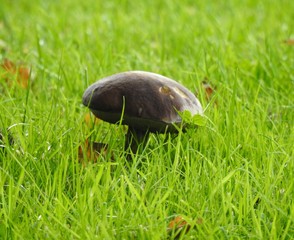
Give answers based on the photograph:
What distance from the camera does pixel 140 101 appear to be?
273cm

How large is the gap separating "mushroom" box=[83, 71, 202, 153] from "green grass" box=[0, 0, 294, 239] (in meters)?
0.15

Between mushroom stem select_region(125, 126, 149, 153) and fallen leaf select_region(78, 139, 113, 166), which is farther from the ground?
mushroom stem select_region(125, 126, 149, 153)

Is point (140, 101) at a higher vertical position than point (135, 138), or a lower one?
higher

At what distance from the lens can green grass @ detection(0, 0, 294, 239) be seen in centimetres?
236

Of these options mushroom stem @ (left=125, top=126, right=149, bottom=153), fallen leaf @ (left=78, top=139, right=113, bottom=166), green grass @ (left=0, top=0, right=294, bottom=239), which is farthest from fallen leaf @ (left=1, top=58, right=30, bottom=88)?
mushroom stem @ (left=125, top=126, right=149, bottom=153)

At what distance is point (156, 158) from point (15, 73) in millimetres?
1318

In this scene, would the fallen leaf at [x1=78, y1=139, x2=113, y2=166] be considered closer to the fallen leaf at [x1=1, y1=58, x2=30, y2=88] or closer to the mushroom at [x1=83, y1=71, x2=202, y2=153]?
the mushroom at [x1=83, y1=71, x2=202, y2=153]

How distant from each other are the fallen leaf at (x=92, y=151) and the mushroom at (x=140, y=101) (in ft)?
0.52

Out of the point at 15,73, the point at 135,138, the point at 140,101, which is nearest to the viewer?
the point at 140,101

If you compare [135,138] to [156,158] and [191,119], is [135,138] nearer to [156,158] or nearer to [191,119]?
[156,158]

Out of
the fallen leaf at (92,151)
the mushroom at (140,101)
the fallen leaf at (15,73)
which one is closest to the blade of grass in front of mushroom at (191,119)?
the mushroom at (140,101)

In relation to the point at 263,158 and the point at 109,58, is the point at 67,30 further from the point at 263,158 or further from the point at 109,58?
the point at 263,158

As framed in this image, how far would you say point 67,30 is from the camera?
212 inches

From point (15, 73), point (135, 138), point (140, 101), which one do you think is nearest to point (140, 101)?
point (140, 101)
